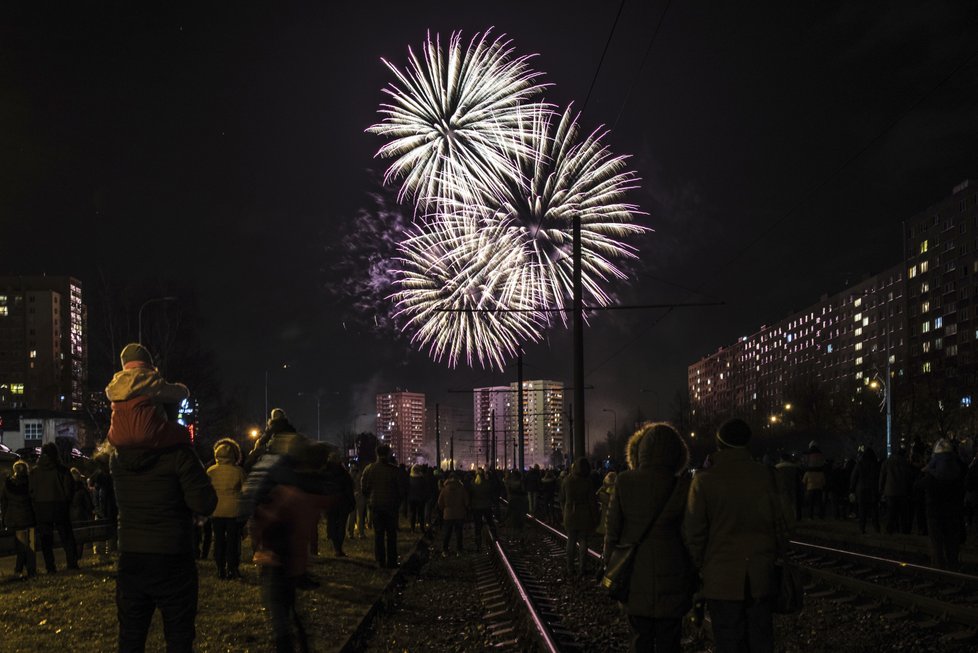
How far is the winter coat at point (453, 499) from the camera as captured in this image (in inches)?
796

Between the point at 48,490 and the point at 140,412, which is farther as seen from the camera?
the point at 48,490

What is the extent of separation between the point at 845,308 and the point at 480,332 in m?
138

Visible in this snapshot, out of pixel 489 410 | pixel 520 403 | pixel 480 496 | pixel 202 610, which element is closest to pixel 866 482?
pixel 480 496

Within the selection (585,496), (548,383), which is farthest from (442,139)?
(548,383)

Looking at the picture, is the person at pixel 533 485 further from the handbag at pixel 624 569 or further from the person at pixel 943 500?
the handbag at pixel 624 569

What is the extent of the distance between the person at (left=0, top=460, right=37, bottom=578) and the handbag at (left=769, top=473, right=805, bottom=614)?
38.3ft

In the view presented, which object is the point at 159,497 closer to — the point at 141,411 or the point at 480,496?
the point at 141,411

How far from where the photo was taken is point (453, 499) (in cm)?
2027

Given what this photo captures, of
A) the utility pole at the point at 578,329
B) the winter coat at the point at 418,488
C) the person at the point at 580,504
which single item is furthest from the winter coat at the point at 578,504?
the utility pole at the point at 578,329

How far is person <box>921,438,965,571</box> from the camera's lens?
46.6 ft

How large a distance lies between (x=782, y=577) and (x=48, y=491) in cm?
1149

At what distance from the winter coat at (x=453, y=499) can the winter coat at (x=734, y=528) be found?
14.3 m

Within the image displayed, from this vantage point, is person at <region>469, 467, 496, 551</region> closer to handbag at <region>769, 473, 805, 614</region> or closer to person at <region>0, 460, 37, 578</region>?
person at <region>0, 460, 37, 578</region>

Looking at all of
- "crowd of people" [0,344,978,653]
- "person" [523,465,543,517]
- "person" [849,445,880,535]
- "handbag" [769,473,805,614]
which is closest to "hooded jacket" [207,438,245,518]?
"crowd of people" [0,344,978,653]
